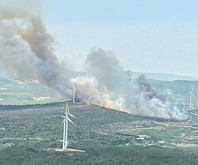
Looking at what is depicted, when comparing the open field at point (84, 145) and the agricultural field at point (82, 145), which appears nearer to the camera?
the agricultural field at point (82, 145)

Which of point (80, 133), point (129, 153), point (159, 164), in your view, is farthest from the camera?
point (80, 133)

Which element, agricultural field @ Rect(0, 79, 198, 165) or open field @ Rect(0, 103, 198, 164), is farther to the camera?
open field @ Rect(0, 103, 198, 164)

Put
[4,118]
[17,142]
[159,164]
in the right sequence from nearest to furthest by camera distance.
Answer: [159,164]
[17,142]
[4,118]

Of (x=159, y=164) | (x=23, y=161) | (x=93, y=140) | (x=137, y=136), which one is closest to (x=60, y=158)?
(x=23, y=161)

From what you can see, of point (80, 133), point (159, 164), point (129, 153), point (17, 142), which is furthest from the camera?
point (80, 133)

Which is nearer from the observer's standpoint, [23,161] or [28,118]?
[23,161]

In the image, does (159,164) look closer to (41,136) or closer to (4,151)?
(4,151)

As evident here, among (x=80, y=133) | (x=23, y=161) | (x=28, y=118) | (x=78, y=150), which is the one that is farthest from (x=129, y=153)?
(x=28, y=118)

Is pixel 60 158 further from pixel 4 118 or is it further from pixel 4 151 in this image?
pixel 4 118

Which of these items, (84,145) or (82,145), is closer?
(84,145)
